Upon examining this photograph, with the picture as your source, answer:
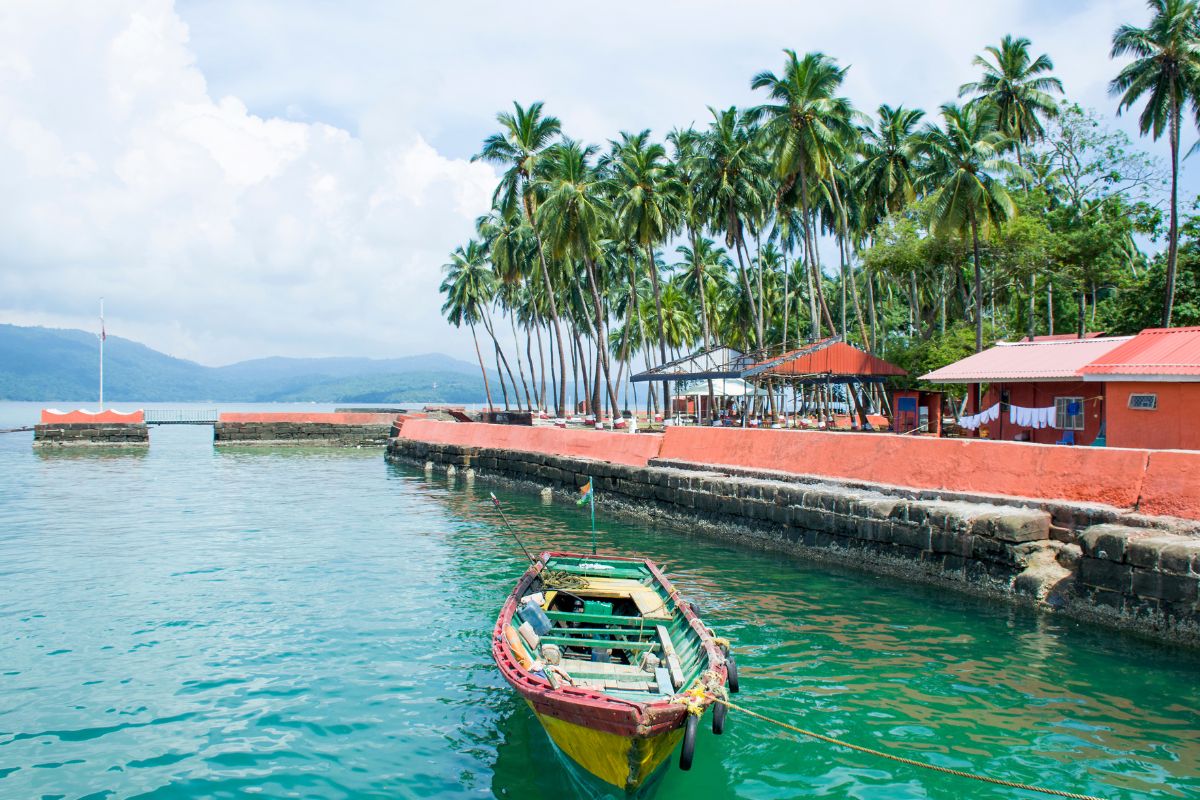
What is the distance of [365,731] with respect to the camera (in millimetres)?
9344

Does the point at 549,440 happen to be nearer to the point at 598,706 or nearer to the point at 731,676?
the point at 731,676

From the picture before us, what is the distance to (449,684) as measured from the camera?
10.7m

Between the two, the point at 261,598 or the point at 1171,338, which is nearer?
the point at 261,598

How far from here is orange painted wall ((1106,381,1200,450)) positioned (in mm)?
16016

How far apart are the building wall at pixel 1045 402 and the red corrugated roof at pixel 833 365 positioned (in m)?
6.07

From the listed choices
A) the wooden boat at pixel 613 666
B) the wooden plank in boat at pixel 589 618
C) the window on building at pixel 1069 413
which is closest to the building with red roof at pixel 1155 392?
the window on building at pixel 1069 413

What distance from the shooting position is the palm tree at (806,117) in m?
35.7

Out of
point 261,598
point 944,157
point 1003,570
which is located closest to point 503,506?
point 261,598

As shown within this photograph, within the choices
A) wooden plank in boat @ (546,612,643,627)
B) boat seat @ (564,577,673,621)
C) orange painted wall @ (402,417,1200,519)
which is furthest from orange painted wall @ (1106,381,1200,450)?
wooden plank in boat @ (546,612,643,627)

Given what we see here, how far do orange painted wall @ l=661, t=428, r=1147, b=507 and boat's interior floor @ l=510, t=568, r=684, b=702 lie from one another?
7.38 metres

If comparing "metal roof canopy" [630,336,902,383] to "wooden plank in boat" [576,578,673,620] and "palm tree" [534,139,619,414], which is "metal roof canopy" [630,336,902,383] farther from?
"wooden plank in boat" [576,578,673,620]

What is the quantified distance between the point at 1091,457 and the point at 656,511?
11.9 metres

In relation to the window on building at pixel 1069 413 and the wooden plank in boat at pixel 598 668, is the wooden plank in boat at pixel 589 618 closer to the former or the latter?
the wooden plank in boat at pixel 598 668

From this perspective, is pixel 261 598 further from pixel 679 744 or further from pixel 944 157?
pixel 944 157
